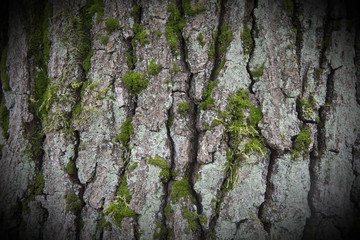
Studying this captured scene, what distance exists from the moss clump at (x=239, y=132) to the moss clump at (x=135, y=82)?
26.4 inches

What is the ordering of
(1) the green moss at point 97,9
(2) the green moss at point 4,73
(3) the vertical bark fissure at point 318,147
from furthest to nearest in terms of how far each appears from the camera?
(2) the green moss at point 4,73
(1) the green moss at point 97,9
(3) the vertical bark fissure at point 318,147

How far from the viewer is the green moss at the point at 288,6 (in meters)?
1.53

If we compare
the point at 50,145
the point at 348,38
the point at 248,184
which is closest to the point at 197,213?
the point at 248,184

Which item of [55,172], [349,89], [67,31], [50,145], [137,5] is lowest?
[55,172]

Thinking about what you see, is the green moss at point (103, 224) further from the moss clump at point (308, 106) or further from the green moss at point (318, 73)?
the green moss at point (318, 73)

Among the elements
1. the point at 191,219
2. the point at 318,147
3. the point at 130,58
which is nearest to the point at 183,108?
the point at 130,58

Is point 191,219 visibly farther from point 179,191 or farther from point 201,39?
point 201,39

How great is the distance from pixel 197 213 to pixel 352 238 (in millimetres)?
1120

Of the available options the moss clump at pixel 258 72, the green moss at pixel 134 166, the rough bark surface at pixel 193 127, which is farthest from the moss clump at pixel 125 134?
the moss clump at pixel 258 72

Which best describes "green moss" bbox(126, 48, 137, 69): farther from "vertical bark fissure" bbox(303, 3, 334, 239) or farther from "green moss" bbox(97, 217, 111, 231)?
"vertical bark fissure" bbox(303, 3, 334, 239)

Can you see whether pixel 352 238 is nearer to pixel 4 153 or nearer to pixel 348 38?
pixel 348 38

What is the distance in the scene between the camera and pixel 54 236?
155cm

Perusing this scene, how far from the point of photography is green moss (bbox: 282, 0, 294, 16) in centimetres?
153

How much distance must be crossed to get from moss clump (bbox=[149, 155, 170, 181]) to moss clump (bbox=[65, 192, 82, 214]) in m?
0.70
